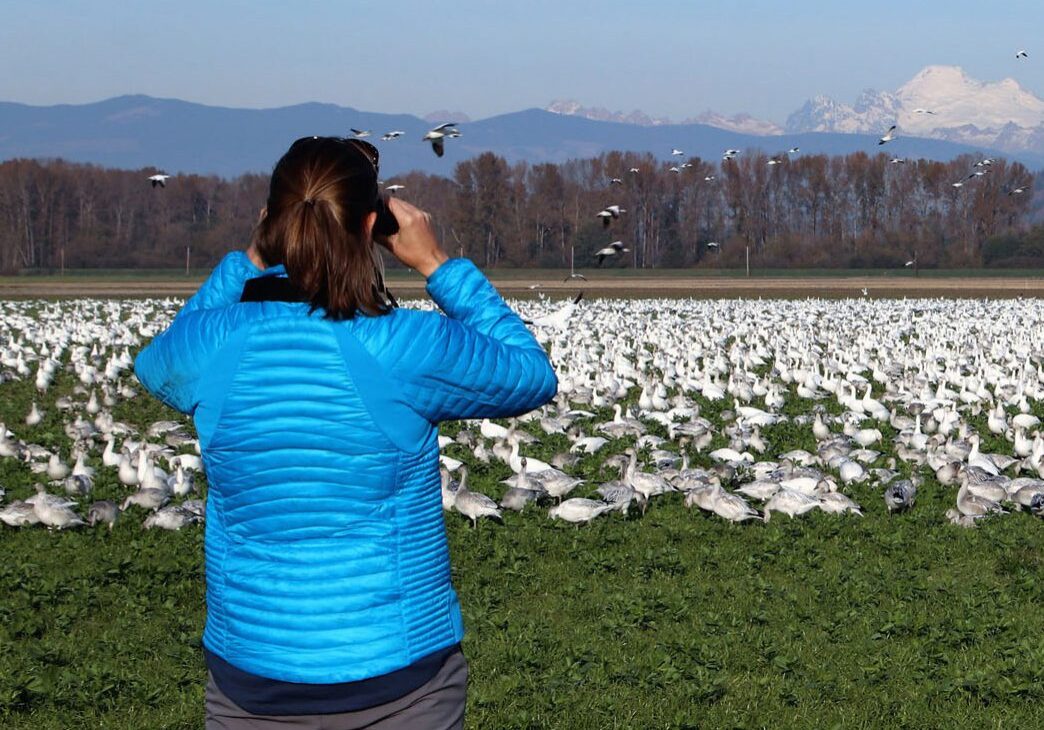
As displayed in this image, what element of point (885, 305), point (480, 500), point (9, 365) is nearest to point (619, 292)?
point (885, 305)

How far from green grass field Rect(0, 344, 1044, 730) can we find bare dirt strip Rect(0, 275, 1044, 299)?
136ft

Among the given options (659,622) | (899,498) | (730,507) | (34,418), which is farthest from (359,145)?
(34,418)

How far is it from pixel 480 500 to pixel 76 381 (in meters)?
13.8

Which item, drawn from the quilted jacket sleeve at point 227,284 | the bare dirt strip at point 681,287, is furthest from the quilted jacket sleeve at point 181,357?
the bare dirt strip at point 681,287

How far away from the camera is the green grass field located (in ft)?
21.9

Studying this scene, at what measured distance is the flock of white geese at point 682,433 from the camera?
1121 centimetres

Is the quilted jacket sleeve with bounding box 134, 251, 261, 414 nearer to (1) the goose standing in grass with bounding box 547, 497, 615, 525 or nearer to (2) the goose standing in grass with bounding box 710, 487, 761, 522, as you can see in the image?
(1) the goose standing in grass with bounding box 547, 497, 615, 525

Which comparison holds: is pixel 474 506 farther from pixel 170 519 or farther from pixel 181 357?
pixel 181 357

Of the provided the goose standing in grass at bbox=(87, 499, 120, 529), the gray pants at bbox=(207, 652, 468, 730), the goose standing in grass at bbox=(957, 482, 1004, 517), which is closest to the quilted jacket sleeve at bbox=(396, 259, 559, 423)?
the gray pants at bbox=(207, 652, 468, 730)

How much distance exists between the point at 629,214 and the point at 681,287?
31.7 m

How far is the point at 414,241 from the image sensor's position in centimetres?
328

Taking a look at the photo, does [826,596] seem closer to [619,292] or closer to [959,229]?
[619,292]

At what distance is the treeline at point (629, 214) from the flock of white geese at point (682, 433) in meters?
55.6

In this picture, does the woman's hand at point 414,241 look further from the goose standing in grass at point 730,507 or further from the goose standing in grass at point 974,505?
the goose standing in grass at point 974,505
